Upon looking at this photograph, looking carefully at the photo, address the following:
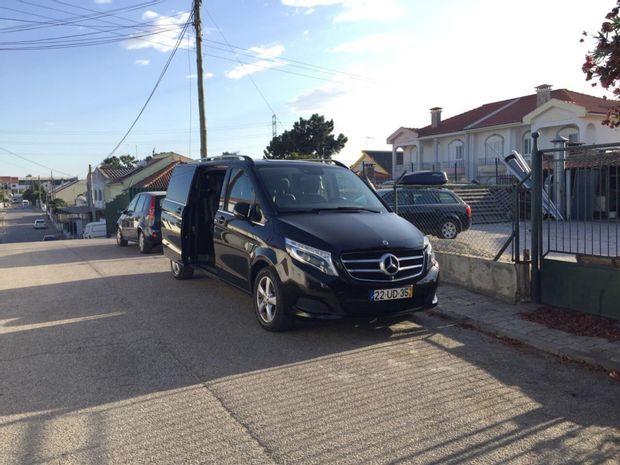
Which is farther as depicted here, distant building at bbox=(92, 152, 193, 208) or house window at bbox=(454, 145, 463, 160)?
distant building at bbox=(92, 152, 193, 208)

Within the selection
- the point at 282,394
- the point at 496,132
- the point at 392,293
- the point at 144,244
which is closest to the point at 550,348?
the point at 392,293

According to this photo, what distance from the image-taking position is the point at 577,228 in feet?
20.5

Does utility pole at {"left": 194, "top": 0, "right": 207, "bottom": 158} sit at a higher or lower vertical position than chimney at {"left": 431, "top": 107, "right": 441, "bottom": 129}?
lower

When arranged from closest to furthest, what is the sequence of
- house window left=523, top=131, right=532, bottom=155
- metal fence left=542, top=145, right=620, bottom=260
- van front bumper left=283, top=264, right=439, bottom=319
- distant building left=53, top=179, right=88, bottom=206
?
van front bumper left=283, top=264, right=439, bottom=319 → metal fence left=542, top=145, right=620, bottom=260 → house window left=523, top=131, right=532, bottom=155 → distant building left=53, top=179, right=88, bottom=206

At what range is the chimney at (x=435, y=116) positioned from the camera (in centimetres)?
4069

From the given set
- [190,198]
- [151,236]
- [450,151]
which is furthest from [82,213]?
[190,198]

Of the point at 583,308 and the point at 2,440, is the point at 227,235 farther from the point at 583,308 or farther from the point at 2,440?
the point at 583,308

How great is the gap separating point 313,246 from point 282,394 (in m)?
1.65

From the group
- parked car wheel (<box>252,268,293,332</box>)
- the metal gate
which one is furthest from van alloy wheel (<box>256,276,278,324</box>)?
the metal gate

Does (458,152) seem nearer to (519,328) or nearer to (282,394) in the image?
(519,328)

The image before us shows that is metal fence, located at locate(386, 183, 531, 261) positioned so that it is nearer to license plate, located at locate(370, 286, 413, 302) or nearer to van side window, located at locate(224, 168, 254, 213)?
license plate, located at locate(370, 286, 413, 302)

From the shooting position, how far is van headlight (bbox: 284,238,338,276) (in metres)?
5.29

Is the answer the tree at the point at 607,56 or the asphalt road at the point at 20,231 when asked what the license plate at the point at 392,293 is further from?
the asphalt road at the point at 20,231

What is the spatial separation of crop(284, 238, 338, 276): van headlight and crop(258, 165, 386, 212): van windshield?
0.78 meters
